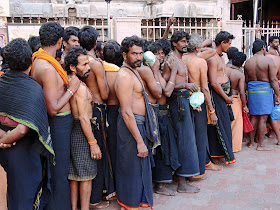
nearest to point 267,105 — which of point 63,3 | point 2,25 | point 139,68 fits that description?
point 139,68

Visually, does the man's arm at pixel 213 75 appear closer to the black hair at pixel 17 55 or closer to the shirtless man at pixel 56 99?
the shirtless man at pixel 56 99

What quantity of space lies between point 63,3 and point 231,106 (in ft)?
24.7

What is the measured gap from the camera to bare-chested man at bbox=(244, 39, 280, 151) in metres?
5.32

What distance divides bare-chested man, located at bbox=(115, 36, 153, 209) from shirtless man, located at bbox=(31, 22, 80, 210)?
0.55m

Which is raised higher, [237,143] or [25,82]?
[25,82]

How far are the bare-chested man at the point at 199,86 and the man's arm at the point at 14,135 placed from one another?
2350 millimetres

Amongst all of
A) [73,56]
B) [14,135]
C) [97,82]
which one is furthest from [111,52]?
[14,135]

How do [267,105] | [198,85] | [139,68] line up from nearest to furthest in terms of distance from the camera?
[139,68] → [198,85] → [267,105]

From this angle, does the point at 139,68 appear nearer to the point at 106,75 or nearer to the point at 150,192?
the point at 106,75

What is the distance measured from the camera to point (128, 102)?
2986 mm

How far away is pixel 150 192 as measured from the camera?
3195 mm

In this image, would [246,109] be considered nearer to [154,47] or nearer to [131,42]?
[154,47]

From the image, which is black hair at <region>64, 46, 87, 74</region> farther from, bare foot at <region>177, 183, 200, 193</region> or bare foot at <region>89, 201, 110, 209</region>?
bare foot at <region>177, 183, 200, 193</region>

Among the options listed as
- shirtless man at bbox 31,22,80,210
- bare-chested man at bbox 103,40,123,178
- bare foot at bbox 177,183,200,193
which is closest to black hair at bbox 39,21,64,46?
shirtless man at bbox 31,22,80,210
